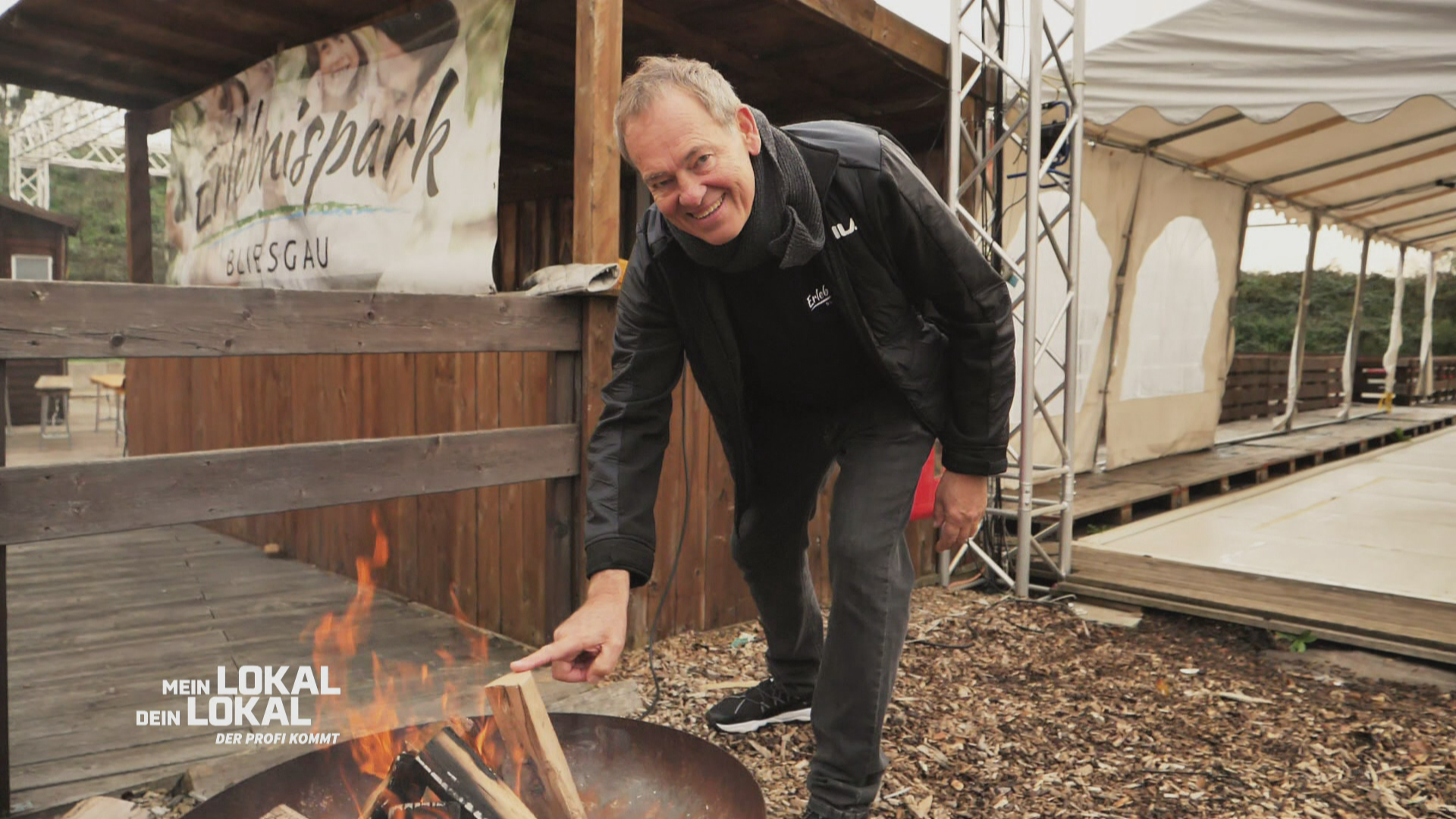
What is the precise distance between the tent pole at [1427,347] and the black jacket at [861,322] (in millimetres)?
17340

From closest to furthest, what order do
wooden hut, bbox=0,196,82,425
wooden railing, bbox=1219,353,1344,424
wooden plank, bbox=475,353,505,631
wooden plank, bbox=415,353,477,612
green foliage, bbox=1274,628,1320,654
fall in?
green foliage, bbox=1274,628,1320,654, wooden plank, bbox=475,353,505,631, wooden plank, bbox=415,353,477,612, wooden railing, bbox=1219,353,1344,424, wooden hut, bbox=0,196,82,425

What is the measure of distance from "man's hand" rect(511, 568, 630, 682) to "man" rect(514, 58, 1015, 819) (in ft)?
0.33

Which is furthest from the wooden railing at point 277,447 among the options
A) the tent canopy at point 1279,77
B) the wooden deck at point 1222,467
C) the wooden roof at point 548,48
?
the tent canopy at point 1279,77

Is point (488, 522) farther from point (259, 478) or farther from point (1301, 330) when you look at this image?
point (1301, 330)

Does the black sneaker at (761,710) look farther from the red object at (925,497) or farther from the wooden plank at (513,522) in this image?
the wooden plank at (513,522)

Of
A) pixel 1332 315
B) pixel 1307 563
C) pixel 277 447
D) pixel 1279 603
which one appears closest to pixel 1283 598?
pixel 1279 603

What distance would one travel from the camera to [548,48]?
16.8 feet

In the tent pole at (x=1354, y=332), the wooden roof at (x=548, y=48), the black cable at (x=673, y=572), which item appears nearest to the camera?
the black cable at (x=673, y=572)

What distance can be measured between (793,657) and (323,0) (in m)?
3.70

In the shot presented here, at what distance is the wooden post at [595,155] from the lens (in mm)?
3338

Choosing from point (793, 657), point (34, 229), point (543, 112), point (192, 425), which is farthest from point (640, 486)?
point (34, 229)

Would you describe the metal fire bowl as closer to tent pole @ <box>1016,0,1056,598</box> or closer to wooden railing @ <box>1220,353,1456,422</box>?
tent pole @ <box>1016,0,1056,598</box>

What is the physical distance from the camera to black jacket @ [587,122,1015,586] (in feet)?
6.79

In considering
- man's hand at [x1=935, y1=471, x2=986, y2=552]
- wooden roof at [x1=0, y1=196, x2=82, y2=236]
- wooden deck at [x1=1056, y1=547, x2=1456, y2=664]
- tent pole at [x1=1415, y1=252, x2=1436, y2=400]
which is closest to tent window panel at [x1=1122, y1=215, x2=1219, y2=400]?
wooden deck at [x1=1056, y1=547, x2=1456, y2=664]
